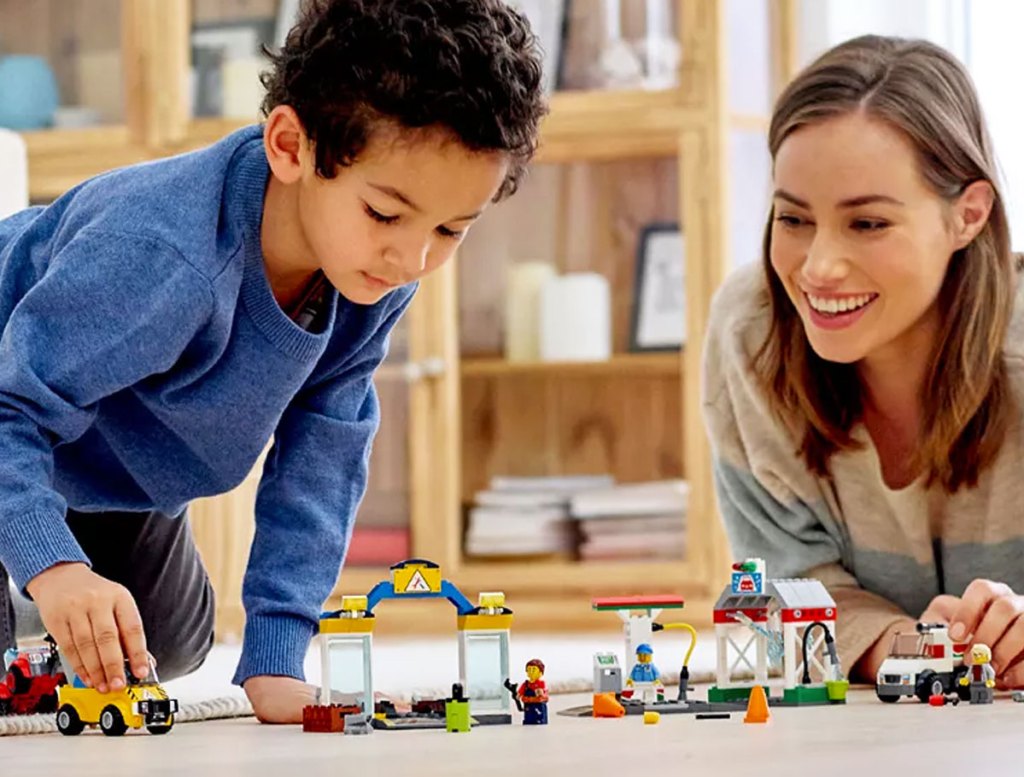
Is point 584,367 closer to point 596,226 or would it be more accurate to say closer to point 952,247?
point 596,226

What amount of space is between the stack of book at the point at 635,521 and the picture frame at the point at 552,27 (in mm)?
757

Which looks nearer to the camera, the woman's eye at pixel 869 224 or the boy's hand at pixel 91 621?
the boy's hand at pixel 91 621

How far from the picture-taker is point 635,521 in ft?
10.5

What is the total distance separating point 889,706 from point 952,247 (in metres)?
0.46

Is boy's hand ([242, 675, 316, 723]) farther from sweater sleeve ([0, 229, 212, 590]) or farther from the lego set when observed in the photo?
sweater sleeve ([0, 229, 212, 590])

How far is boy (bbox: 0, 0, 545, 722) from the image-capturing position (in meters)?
1.26

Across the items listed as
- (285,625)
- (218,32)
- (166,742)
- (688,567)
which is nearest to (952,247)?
(285,625)

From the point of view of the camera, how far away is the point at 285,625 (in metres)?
1.46

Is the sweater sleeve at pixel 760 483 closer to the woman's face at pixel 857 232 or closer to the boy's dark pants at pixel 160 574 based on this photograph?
the woman's face at pixel 857 232

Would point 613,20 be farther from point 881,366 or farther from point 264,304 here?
point 264,304

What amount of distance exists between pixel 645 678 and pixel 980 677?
271 mm

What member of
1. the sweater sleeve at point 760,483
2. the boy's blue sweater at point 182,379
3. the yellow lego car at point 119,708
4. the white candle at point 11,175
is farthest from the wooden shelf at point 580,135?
the yellow lego car at point 119,708

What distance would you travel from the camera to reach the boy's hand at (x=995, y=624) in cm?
142

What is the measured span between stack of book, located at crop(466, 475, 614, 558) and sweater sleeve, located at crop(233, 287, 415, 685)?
166 cm
